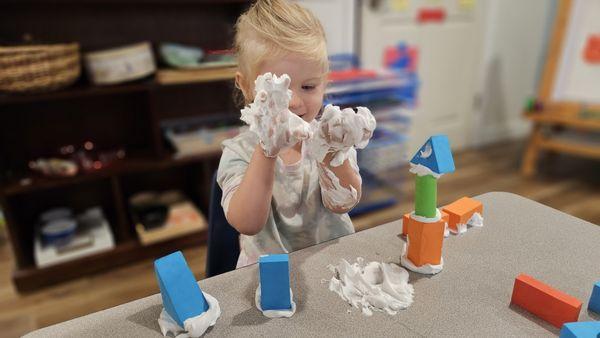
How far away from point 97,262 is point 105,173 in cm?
36

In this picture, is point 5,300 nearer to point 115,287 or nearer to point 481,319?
point 115,287

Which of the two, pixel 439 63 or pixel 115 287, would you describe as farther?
pixel 439 63

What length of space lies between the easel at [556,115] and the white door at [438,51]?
512 millimetres

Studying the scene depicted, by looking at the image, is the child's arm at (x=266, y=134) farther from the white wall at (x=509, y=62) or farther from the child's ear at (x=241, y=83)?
the white wall at (x=509, y=62)

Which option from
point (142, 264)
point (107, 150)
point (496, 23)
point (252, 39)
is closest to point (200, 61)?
point (107, 150)

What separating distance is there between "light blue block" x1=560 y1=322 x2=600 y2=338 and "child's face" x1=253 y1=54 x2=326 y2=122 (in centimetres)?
45

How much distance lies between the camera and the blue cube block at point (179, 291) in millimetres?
553

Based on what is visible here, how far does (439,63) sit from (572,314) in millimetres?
2486

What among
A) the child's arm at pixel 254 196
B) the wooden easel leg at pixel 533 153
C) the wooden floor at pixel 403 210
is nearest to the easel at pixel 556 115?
the wooden easel leg at pixel 533 153

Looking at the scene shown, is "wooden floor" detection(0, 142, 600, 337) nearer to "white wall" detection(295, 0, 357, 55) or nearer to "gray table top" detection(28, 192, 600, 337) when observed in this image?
"gray table top" detection(28, 192, 600, 337)

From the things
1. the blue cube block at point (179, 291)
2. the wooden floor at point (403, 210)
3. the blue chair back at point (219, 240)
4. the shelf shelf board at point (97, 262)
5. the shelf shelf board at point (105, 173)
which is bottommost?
the wooden floor at point (403, 210)

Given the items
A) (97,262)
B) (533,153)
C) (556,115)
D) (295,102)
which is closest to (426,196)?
(295,102)

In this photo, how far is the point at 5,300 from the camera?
1.58m

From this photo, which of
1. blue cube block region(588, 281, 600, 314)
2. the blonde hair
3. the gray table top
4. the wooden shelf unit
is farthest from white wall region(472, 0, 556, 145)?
blue cube block region(588, 281, 600, 314)
